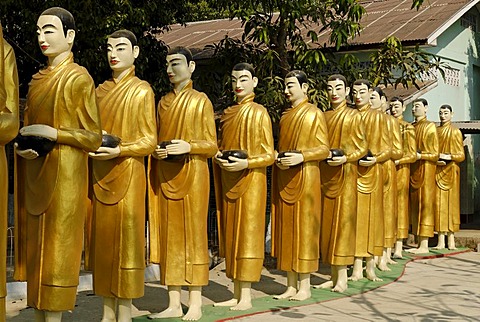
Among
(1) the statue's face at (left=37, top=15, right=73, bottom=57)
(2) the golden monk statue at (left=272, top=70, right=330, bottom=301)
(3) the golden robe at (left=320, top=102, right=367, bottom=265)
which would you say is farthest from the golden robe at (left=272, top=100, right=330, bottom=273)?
(1) the statue's face at (left=37, top=15, right=73, bottom=57)

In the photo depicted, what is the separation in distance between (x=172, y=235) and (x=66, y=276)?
167cm

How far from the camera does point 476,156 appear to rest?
636 inches

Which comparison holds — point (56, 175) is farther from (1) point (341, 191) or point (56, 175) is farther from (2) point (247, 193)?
(1) point (341, 191)

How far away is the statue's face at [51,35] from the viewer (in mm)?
4855

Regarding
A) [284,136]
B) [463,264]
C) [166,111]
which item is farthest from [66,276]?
[463,264]

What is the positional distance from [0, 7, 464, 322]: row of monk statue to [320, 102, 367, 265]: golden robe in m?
0.01

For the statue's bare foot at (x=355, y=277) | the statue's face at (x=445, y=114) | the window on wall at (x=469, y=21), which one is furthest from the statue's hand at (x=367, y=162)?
the window on wall at (x=469, y=21)

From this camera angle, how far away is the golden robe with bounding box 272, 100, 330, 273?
24.1ft

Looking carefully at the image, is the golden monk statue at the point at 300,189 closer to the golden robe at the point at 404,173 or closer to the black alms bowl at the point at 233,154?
the black alms bowl at the point at 233,154

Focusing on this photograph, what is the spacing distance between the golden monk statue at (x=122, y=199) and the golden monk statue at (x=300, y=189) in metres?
2.06

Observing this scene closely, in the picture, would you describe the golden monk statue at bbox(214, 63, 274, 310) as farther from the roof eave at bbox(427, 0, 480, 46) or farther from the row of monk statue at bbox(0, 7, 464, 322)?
the roof eave at bbox(427, 0, 480, 46)

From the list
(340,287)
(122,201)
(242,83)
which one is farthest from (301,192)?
(122,201)

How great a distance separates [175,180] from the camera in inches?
245

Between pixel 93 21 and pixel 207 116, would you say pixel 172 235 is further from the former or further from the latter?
pixel 93 21
